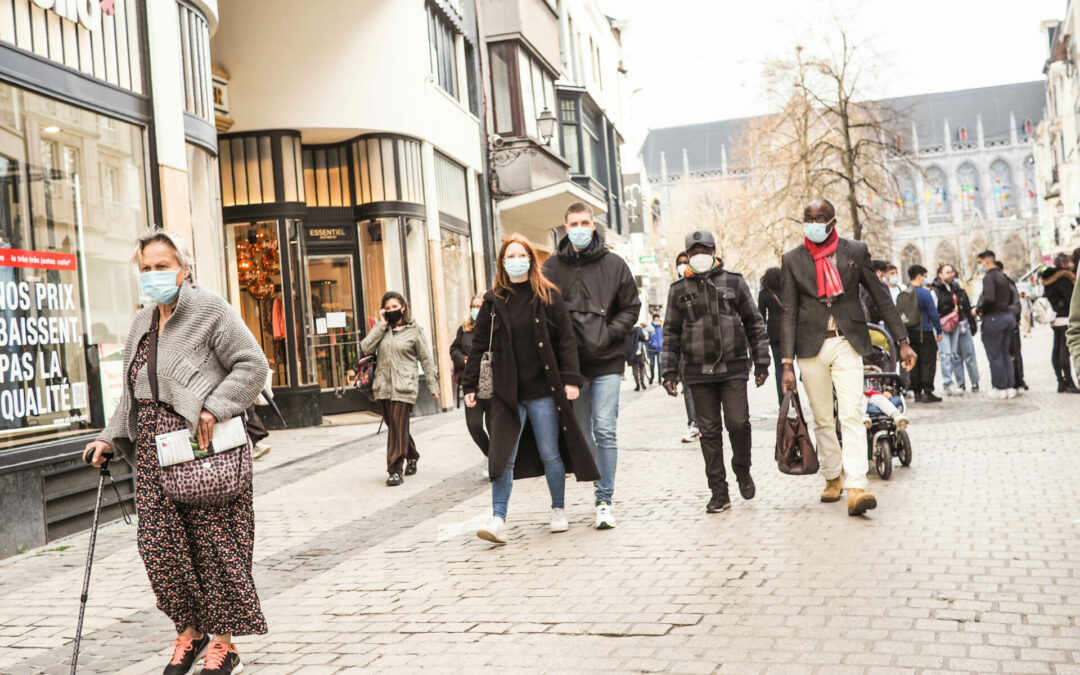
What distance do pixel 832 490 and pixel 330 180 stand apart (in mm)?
12746

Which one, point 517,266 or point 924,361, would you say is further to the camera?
point 924,361

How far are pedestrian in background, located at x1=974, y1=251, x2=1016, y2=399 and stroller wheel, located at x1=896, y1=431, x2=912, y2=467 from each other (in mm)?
6029

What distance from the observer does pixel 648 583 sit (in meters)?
5.58

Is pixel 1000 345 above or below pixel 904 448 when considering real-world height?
above

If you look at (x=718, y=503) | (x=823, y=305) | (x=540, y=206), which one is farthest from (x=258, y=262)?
(x=823, y=305)

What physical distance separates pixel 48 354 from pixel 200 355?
4727mm

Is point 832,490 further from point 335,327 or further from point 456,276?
point 456,276

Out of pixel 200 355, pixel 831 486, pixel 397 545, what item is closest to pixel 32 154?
pixel 397 545

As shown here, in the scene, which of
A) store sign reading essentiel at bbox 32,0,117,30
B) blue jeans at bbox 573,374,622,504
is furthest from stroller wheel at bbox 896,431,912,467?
store sign reading essentiel at bbox 32,0,117,30

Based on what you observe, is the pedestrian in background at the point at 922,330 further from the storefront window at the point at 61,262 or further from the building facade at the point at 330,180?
the storefront window at the point at 61,262

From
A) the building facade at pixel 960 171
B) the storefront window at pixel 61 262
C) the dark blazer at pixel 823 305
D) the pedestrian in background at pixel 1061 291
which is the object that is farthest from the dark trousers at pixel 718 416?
the building facade at pixel 960 171

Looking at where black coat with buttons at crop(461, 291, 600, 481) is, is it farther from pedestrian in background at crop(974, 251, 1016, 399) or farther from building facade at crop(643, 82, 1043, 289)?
building facade at crop(643, 82, 1043, 289)

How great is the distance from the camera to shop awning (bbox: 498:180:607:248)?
77.3ft

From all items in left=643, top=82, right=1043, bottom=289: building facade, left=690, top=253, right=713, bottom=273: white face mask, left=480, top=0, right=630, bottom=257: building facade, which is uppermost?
left=643, top=82, right=1043, bottom=289: building facade
